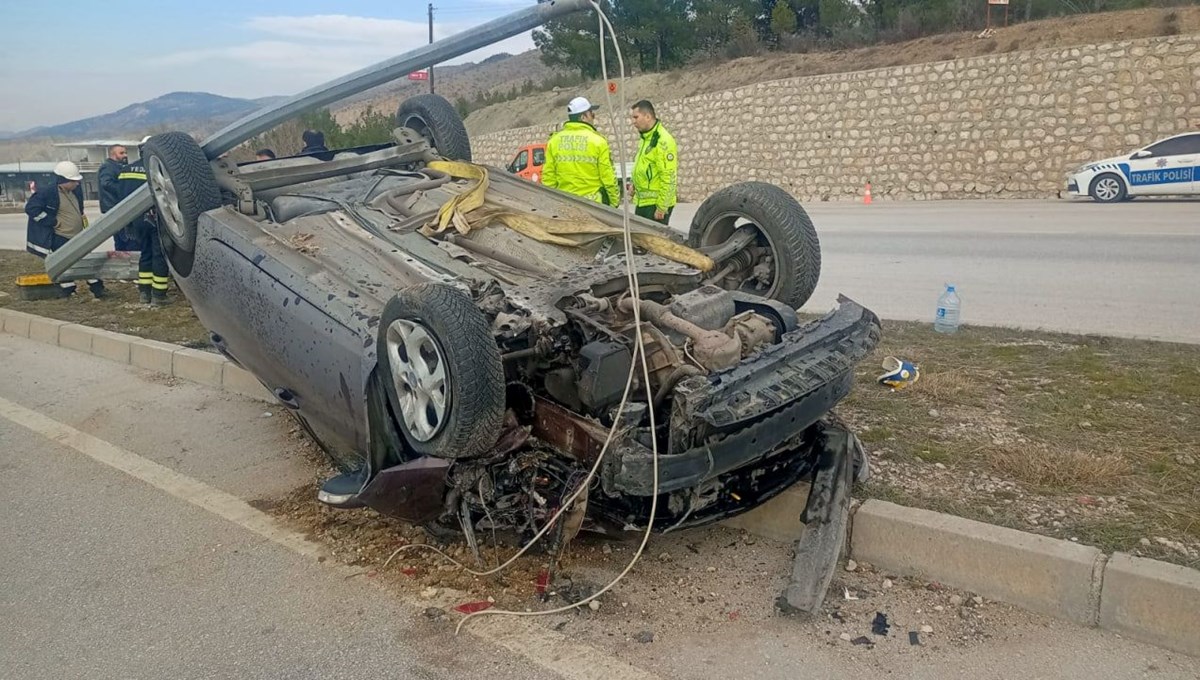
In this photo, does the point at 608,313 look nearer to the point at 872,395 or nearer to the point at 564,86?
the point at 872,395

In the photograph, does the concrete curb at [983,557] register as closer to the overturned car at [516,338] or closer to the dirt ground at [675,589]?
the dirt ground at [675,589]

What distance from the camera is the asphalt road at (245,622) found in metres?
2.82

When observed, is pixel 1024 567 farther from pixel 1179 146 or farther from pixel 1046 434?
pixel 1179 146

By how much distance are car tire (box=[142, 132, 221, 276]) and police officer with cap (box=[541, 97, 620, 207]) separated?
2736 millimetres

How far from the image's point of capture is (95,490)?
4516 millimetres

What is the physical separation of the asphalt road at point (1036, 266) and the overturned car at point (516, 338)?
136 inches

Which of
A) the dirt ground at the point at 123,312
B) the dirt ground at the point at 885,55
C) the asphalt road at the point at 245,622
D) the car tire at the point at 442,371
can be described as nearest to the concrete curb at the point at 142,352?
the dirt ground at the point at 123,312

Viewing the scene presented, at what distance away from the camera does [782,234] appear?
4227mm

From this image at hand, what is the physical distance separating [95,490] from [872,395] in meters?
4.00

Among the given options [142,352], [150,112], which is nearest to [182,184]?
[142,352]

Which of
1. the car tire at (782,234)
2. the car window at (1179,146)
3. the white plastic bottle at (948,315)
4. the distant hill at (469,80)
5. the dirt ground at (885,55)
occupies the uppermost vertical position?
the distant hill at (469,80)

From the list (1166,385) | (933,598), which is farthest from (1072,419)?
(933,598)

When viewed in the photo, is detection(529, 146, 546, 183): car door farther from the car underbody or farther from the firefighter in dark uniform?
the car underbody

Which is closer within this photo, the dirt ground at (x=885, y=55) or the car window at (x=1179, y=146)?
the car window at (x=1179, y=146)
